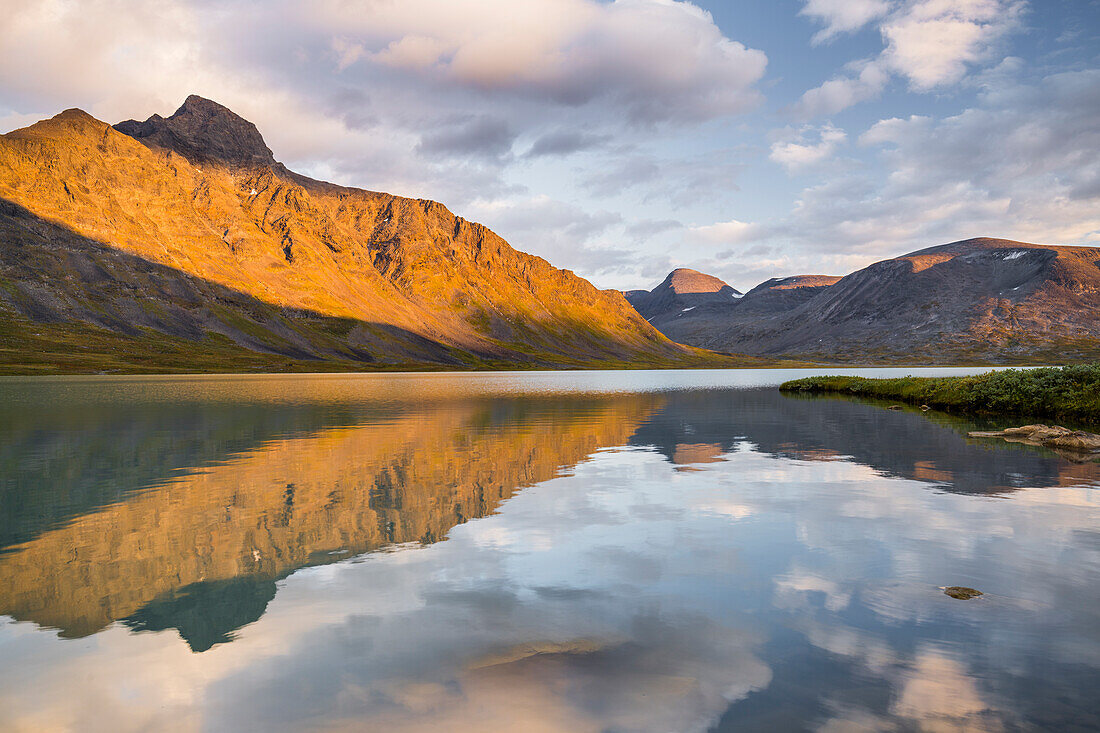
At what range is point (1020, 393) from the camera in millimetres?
56938

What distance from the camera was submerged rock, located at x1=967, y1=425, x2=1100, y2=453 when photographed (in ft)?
118

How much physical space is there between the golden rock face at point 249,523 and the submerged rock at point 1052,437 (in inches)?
1025

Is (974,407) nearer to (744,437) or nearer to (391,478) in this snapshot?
(744,437)

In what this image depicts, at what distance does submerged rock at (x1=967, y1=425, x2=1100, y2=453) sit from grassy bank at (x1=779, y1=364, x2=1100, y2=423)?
1211 centimetres

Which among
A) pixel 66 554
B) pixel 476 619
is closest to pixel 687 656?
pixel 476 619

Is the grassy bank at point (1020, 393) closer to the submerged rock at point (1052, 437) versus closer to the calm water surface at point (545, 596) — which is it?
the submerged rock at point (1052, 437)

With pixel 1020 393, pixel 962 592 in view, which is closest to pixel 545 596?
pixel 962 592

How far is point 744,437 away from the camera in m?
43.9

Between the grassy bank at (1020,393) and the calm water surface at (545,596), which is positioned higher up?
the grassy bank at (1020,393)

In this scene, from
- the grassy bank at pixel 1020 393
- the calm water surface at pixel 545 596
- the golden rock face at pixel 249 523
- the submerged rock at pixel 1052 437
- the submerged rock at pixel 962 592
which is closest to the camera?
the calm water surface at pixel 545 596

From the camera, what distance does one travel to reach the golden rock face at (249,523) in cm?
1366

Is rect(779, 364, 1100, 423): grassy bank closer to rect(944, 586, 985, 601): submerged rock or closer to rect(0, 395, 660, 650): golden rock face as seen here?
rect(0, 395, 660, 650): golden rock face

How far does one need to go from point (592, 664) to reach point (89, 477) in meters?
26.0

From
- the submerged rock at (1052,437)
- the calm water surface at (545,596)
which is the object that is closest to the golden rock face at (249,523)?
the calm water surface at (545,596)
